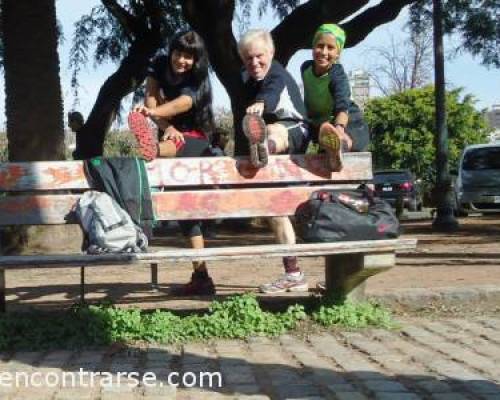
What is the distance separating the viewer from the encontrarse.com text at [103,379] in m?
3.93

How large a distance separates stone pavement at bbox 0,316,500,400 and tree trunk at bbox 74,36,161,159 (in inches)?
508

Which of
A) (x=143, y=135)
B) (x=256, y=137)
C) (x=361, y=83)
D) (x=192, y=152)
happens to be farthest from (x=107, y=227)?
(x=361, y=83)

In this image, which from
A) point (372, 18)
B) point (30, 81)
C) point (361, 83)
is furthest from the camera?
point (361, 83)

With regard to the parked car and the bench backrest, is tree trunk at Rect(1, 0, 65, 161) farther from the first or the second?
the parked car

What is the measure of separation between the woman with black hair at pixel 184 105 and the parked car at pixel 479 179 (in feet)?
51.0

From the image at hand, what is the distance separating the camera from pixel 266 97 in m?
5.39

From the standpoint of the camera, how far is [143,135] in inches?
198

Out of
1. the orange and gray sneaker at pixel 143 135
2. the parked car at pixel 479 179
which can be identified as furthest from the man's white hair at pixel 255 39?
the parked car at pixel 479 179

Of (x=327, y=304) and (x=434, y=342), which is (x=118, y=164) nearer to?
(x=327, y=304)

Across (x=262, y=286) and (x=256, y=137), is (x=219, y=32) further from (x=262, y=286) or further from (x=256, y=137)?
(x=256, y=137)

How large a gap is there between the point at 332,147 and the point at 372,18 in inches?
446

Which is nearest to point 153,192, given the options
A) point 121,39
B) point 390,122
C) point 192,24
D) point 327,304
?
point 327,304

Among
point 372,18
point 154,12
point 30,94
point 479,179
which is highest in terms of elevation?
point 154,12

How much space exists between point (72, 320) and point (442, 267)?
14.2 ft
